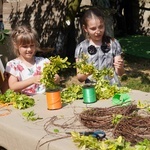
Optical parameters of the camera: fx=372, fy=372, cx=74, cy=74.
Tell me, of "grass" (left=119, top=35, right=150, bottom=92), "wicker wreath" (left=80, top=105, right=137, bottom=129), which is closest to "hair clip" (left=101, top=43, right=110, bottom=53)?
"wicker wreath" (left=80, top=105, right=137, bottom=129)

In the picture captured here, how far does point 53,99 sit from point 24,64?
0.89 metres

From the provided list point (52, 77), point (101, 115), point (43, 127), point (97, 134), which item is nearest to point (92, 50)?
point (52, 77)

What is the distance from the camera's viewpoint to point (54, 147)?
198 centimetres

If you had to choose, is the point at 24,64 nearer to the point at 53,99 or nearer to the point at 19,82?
the point at 19,82

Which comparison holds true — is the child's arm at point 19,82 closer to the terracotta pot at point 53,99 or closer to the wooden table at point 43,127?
the wooden table at point 43,127

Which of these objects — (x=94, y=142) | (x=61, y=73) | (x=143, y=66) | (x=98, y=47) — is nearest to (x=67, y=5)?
(x=61, y=73)

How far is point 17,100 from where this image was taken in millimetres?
2926

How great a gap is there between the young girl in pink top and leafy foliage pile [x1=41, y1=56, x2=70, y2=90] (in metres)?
0.46

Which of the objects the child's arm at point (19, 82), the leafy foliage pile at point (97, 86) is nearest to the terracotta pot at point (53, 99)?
the leafy foliage pile at point (97, 86)

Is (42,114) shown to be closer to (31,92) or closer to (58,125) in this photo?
(58,125)

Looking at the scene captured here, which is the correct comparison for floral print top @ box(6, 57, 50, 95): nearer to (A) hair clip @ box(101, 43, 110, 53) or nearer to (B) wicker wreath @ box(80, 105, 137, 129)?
(A) hair clip @ box(101, 43, 110, 53)

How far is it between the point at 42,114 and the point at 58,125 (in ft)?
1.02

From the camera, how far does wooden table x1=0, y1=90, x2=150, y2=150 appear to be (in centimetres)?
208

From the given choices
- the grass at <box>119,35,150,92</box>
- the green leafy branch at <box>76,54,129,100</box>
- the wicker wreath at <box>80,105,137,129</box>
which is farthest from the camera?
the grass at <box>119,35,150,92</box>
